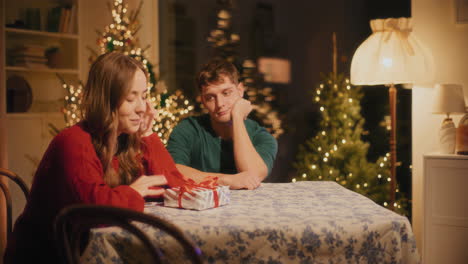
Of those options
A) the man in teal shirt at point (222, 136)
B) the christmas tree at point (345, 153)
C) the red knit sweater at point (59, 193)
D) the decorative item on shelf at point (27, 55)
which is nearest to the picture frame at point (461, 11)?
the christmas tree at point (345, 153)

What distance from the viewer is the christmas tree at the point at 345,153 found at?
392cm

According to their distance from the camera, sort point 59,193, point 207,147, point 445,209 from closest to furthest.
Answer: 1. point 59,193
2. point 207,147
3. point 445,209

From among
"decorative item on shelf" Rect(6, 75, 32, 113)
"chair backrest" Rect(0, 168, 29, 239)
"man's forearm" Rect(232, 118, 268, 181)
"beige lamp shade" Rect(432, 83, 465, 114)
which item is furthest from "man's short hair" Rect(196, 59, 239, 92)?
"decorative item on shelf" Rect(6, 75, 32, 113)

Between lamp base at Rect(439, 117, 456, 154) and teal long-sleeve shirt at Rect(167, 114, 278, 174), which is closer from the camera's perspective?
teal long-sleeve shirt at Rect(167, 114, 278, 174)

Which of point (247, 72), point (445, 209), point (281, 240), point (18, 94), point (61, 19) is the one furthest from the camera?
point (61, 19)

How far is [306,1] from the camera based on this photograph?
5605 millimetres

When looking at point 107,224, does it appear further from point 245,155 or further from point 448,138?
point 448,138

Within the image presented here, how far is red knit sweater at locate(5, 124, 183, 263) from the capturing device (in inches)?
61.1

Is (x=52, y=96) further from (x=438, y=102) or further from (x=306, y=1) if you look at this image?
(x=438, y=102)

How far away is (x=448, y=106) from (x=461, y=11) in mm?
714

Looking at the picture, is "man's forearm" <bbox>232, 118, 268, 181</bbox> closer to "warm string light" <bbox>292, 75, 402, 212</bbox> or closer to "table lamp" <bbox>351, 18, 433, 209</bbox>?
"table lamp" <bbox>351, 18, 433, 209</bbox>

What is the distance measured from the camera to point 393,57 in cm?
319

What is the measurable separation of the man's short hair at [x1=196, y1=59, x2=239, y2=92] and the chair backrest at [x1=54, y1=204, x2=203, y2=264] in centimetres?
112

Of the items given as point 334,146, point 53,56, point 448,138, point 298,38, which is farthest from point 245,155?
point 298,38
